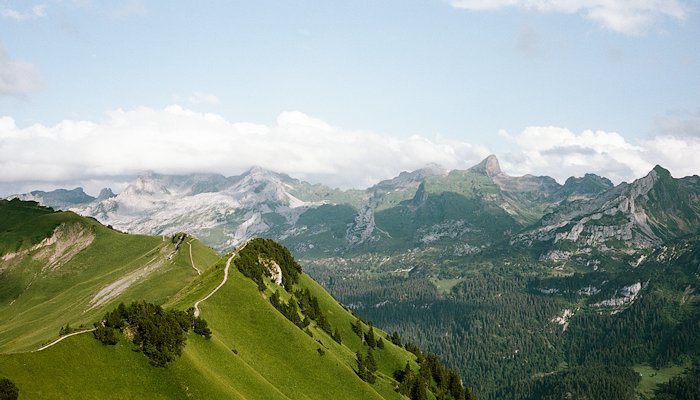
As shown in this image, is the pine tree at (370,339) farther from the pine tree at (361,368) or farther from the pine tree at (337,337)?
the pine tree at (361,368)

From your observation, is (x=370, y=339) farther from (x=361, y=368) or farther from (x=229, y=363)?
(x=229, y=363)

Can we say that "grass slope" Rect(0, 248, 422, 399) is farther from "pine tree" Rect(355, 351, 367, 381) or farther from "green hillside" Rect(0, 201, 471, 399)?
"pine tree" Rect(355, 351, 367, 381)

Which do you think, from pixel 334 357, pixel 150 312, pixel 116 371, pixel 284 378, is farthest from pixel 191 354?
pixel 334 357

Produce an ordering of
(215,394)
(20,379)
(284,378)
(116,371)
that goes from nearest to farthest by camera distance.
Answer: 1. (20,379)
2. (116,371)
3. (215,394)
4. (284,378)

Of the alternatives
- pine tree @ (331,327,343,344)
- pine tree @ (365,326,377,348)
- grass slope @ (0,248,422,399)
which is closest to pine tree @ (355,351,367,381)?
grass slope @ (0,248,422,399)

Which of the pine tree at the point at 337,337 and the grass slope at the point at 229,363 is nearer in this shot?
the grass slope at the point at 229,363

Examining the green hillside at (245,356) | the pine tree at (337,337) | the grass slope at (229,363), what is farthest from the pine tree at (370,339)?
the pine tree at (337,337)

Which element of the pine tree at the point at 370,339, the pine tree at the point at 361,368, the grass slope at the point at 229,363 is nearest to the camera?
the grass slope at the point at 229,363

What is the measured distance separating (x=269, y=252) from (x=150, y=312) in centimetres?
8193

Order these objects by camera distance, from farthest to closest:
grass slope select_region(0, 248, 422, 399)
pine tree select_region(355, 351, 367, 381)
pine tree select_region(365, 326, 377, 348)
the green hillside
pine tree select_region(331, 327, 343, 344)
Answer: pine tree select_region(365, 326, 377, 348)
pine tree select_region(331, 327, 343, 344)
pine tree select_region(355, 351, 367, 381)
the green hillside
grass slope select_region(0, 248, 422, 399)

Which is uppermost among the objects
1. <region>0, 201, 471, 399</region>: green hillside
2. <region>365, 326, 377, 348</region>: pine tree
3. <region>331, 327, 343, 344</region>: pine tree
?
<region>0, 201, 471, 399</region>: green hillside

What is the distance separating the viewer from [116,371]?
82.3 metres

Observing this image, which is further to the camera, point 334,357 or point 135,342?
point 334,357

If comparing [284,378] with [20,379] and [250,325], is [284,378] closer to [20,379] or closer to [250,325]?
[250,325]
